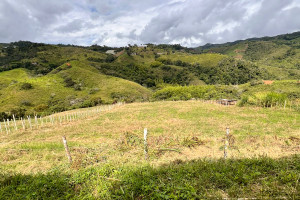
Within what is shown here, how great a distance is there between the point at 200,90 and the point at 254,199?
A: 5542 cm

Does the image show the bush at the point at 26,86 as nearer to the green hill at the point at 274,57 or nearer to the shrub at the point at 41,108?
the shrub at the point at 41,108

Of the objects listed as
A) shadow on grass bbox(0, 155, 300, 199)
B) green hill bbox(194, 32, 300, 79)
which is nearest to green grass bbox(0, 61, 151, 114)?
shadow on grass bbox(0, 155, 300, 199)

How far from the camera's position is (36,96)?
48156mm

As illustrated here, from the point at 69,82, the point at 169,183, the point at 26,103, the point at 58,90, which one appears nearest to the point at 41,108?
the point at 26,103

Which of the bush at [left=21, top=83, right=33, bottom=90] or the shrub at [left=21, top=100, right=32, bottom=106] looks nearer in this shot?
the shrub at [left=21, top=100, right=32, bottom=106]

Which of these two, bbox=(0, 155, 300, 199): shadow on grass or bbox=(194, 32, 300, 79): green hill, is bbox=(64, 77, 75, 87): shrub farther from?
bbox=(194, 32, 300, 79): green hill

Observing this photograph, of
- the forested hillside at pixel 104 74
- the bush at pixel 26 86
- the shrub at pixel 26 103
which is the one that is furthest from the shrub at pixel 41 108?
the bush at pixel 26 86

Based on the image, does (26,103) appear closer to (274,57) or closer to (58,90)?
(58,90)

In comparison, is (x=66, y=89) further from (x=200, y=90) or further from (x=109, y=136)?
(x=109, y=136)

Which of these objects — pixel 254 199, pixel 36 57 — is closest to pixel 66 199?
pixel 254 199

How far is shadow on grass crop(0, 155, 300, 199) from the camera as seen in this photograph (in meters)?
3.72

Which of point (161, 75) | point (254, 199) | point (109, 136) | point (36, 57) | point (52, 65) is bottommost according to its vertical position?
point (109, 136)

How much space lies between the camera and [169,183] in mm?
Answer: 4219

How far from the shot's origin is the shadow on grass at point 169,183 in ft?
12.2
